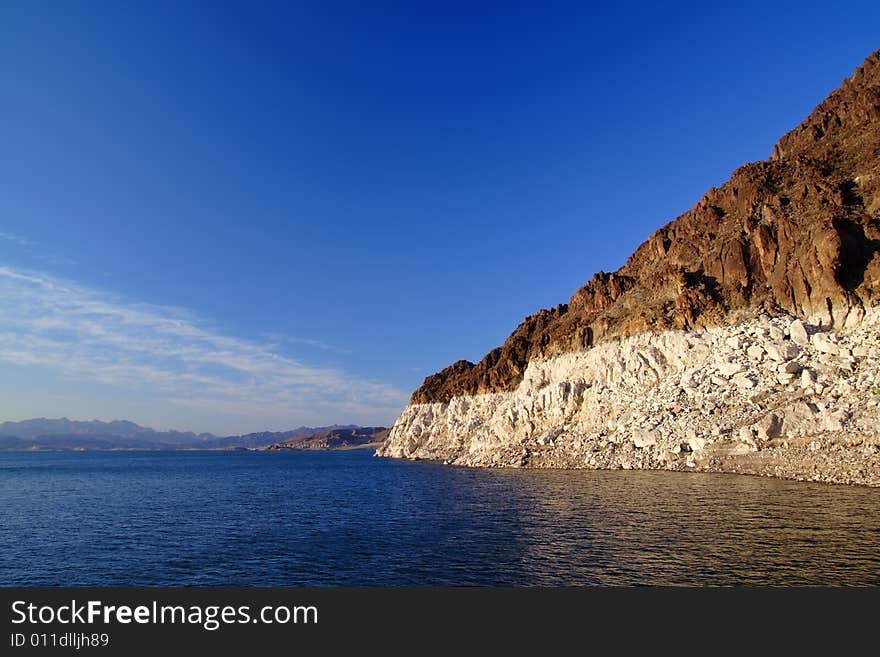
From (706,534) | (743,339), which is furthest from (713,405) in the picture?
(706,534)

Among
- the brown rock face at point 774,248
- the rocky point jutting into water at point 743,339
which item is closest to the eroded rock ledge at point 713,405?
the rocky point jutting into water at point 743,339

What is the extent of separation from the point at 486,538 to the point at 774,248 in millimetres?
54589

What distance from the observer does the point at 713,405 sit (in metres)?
→ 50.5

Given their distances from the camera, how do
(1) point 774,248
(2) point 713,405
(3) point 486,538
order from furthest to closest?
(1) point 774,248 < (2) point 713,405 < (3) point 486,538

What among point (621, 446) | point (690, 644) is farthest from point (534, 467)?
point (690, 644)

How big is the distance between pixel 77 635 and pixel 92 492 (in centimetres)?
5608

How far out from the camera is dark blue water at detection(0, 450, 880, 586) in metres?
19.6

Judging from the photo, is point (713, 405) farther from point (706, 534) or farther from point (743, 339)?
point (706, 534)

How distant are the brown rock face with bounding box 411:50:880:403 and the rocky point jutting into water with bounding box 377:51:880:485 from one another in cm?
20

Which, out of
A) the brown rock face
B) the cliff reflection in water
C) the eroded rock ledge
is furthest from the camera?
the brown rock face

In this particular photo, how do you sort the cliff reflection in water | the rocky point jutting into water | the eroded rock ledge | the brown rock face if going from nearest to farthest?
the cliff reflection in water
the eroded rock ledge
the rocky point jutting into water
the brown rock face

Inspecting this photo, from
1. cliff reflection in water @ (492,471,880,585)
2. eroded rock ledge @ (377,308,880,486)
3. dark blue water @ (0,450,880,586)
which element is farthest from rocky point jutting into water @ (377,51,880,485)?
cliff reflection in water @ (492,471,880,585)

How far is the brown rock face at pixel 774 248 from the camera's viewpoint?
174ft

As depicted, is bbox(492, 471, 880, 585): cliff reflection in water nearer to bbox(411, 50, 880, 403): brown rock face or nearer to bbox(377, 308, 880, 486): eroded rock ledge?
bbox(377, 308, 880, 486): eroded rock ledge
